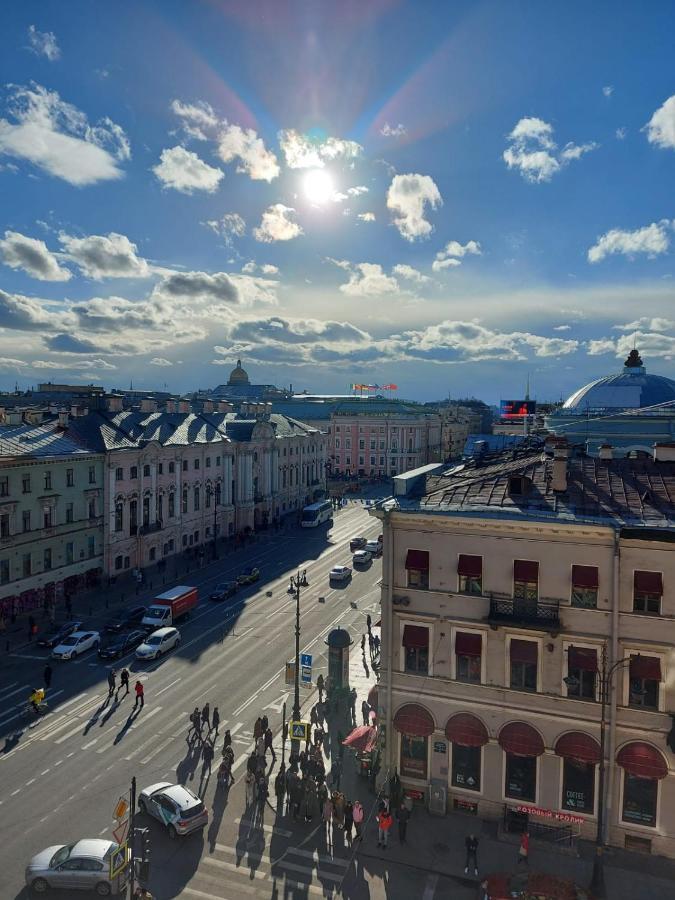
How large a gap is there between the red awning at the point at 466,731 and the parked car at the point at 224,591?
103ft

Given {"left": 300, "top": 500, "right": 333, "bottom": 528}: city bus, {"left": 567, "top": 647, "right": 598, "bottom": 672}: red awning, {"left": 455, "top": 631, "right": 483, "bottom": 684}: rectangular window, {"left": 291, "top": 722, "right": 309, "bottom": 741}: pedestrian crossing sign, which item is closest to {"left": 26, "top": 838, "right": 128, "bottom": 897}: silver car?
{"left": 291, "top": 722, "right": 309, "bottom": 741}: pedestrian crossing sign

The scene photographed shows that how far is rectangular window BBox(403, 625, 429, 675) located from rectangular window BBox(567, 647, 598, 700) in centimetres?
549

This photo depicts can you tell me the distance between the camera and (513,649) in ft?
78.0

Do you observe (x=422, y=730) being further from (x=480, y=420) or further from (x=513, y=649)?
(x=480, y=420)

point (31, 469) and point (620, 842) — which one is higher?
point (31, 469)

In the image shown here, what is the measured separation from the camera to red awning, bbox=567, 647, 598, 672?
22.7m

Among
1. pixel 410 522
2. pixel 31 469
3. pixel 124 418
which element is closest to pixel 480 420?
pixel 124 418

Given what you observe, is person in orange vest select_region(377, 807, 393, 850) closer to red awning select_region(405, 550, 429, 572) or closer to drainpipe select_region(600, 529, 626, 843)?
drainpipe select_region(600, 529, 626, 843)

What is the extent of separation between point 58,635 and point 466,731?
30.0 metres

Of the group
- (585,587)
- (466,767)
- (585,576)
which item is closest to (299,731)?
(466,767)

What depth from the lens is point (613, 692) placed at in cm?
2239

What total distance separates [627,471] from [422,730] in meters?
14.2

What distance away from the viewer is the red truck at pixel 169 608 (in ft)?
144

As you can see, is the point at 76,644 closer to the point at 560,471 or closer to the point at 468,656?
the point at 468,656
